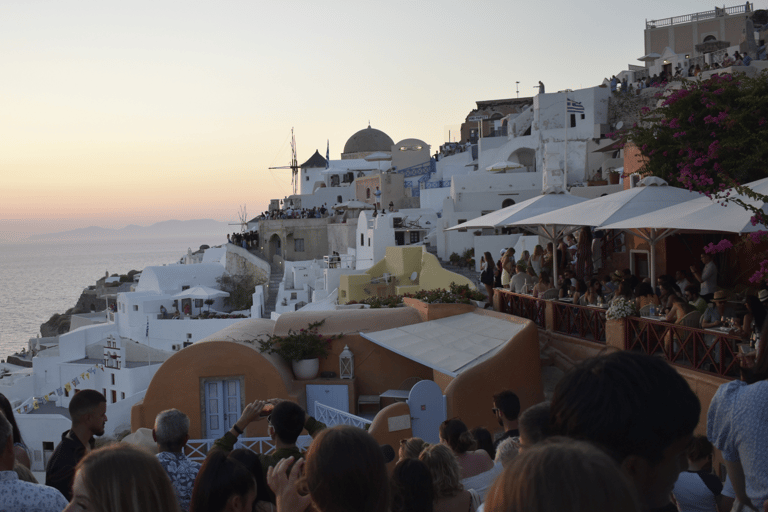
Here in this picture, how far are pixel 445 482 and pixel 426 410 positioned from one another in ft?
22.5

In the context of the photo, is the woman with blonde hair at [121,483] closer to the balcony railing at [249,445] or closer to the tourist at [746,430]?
the tourist at [746,430]

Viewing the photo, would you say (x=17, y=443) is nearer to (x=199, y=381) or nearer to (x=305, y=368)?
(x=199, y=381)

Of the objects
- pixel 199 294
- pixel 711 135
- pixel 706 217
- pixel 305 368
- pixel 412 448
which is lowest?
pixel 199 294

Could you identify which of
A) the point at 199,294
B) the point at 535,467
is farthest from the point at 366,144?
the point at 535,467

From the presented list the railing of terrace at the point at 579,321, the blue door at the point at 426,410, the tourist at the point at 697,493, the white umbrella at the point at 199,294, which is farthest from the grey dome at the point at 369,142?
the tourist at the point at 697,493

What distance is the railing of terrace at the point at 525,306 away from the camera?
1262 centimetres

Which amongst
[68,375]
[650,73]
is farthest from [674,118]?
[650,73]

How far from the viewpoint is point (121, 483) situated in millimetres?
2264

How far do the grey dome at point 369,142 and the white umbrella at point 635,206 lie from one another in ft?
199

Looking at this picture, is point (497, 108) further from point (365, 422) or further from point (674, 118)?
point (365, 422)

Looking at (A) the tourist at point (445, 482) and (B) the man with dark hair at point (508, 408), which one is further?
(B) the man with dark hair at point (508, 408)

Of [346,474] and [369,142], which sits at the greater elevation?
[369,142]

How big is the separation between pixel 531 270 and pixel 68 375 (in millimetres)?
26755

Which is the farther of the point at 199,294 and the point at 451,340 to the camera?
the point at 199,294
